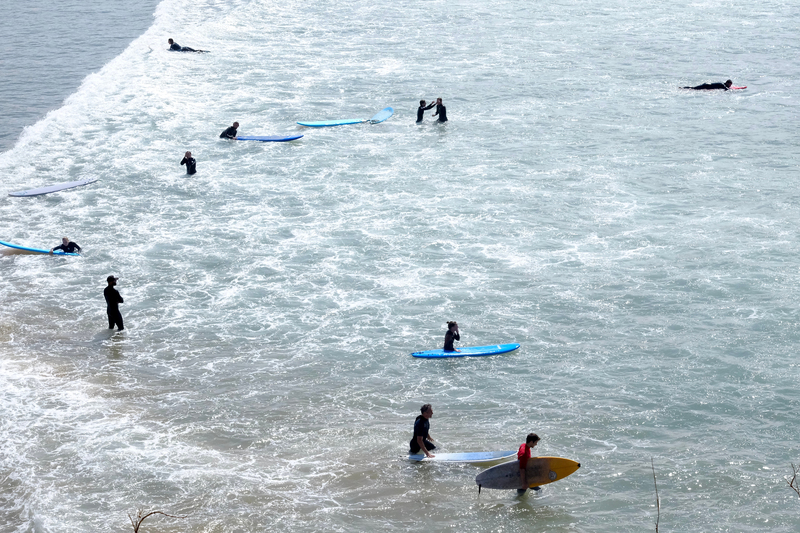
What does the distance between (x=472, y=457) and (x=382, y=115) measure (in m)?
24.4

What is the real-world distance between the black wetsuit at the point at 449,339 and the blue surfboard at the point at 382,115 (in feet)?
63.4

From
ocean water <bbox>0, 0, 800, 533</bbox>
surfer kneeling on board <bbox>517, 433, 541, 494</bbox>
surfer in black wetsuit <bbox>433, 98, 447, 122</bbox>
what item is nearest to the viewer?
surfer kneeling on board <bbox>517, 433, 541, 494</bbox>

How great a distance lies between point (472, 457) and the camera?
1533cm

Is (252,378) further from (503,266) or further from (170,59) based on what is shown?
(170,59)

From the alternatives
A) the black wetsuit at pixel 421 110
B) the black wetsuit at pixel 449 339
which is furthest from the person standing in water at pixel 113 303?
the black wetsuit at pixel 421 110

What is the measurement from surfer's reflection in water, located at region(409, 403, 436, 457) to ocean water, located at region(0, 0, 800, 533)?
1.35 ft

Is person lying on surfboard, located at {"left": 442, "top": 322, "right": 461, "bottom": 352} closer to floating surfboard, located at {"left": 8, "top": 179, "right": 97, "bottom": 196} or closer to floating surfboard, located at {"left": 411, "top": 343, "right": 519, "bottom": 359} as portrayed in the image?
floating surfboard, located at {"left": 411, "top": 343, "right": 519, "bottom": 359}

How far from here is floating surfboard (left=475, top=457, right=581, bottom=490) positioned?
47.2ft

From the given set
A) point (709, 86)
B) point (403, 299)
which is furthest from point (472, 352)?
point (709, 86)

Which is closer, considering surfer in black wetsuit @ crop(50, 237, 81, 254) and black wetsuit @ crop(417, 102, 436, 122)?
surfer in black wetsuit @ crop(50, 237, 81, 254)

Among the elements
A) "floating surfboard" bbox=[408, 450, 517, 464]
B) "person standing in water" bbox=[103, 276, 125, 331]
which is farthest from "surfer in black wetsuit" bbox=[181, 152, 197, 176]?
"floating surfboard" bbox=[408, 450, 517, 464]

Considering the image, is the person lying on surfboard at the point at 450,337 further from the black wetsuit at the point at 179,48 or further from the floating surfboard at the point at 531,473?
the black wetsuit at the point at 179,48

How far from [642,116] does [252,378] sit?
78.8 ft

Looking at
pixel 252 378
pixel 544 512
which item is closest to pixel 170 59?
pixel 252 378
